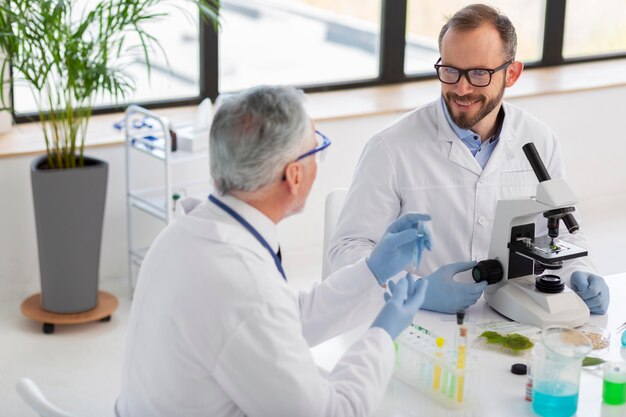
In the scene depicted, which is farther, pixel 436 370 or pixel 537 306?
pixel 537 306

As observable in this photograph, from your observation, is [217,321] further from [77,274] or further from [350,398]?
[77,274]

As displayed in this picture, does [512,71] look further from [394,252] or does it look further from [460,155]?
[394,252]

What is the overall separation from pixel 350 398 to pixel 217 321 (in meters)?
0.30

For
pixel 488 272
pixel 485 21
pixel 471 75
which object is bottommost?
pixel 488 272

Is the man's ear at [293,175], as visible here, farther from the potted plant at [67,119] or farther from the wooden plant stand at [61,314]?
the wooden plant stand at [61,314]

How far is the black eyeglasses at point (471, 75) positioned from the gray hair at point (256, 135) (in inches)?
35.0

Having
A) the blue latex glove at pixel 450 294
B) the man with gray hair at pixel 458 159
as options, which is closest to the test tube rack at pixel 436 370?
the blue latex glove at pixel 450 294

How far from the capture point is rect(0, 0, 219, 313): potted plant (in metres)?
3.64

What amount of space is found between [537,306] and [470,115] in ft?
1.94

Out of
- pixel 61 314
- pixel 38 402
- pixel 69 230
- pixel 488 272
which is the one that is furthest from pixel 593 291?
pixel 61 314

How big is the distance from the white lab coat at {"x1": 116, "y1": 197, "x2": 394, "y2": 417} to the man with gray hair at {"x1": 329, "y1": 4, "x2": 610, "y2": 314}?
2.44 ft

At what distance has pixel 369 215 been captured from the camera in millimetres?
2703

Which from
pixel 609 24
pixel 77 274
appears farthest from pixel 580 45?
pixel 77 274

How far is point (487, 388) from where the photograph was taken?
2.12 m
